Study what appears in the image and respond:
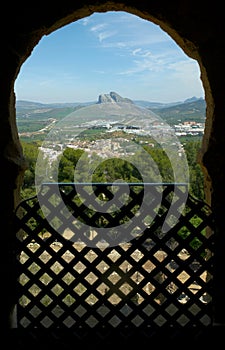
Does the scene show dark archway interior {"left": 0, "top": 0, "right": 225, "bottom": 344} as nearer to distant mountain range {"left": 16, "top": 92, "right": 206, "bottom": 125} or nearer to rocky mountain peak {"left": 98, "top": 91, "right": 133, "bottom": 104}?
distant mountain range {"left": 16, "top": 92, "right": 206, "bottom": 125}

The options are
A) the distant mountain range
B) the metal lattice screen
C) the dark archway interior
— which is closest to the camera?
the dark archway interior

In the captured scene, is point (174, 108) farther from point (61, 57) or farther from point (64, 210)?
point (61, 57)

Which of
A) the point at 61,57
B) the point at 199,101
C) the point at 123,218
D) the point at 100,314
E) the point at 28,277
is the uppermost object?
the point at 61,57

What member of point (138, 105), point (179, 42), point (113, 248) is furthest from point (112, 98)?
point (113, 248)

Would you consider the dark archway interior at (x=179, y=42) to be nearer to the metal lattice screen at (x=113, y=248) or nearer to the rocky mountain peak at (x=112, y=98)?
the metal lattice screen at (x=113, y=248)

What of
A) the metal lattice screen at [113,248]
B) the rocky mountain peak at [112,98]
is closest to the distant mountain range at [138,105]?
the rocky mountain peak at [112,98]

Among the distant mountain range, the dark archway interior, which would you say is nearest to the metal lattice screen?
the dark archway interior

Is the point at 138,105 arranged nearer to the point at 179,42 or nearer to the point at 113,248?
the point at 179,42

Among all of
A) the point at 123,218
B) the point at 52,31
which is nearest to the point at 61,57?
the point at 52,31
